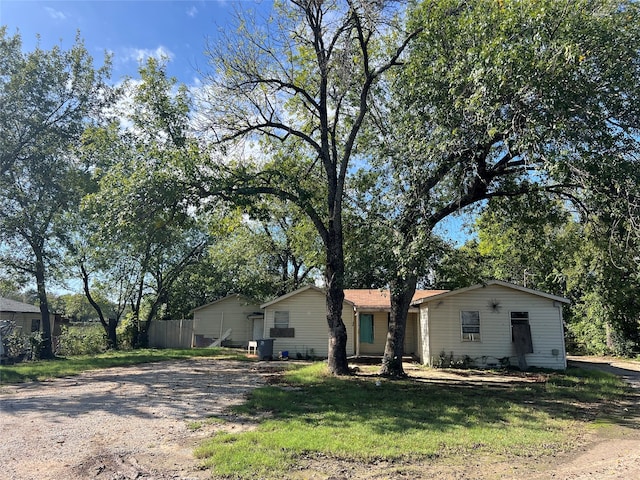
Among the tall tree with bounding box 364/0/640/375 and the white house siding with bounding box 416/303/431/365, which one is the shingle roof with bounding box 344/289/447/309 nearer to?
the white house siding with bounding box 416/303/431/365

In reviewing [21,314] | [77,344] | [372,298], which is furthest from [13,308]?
[372,298]

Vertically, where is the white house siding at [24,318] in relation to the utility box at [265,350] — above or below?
above

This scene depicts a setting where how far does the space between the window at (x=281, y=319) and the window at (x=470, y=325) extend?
8.01m

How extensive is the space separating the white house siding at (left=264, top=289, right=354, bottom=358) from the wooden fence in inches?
433

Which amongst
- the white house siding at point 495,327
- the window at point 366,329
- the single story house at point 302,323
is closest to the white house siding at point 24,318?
the single story house at point 302,323

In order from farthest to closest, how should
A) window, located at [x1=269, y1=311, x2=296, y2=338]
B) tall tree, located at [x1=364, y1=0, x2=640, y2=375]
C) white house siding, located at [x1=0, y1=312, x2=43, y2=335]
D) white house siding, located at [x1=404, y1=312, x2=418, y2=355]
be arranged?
white house siding, located at [x1=0, y1=312, x2=43, y2=335] → white house siding, located at [x1=404, y1=312, x2=418, y2=355] → window, located at [x1=269, y1=311, x2=296, y2=338] → tall tree, located at [x1=364, y1=0, x2=640, y2=375]

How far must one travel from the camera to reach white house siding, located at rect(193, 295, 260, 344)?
28359mm

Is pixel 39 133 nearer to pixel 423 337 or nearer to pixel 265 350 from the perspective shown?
pixel 265 350

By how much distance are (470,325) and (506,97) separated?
35.9ft

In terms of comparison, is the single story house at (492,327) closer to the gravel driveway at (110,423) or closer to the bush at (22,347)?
the gravel driveway at (110,423)

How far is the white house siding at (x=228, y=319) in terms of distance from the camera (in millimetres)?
28359

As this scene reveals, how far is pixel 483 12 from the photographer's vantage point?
9.52 meters

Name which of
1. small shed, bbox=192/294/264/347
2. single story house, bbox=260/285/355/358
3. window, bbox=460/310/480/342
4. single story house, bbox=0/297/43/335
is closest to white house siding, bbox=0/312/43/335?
single story house, bbox=0/297/43/335

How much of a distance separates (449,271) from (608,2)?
24.4 feet
